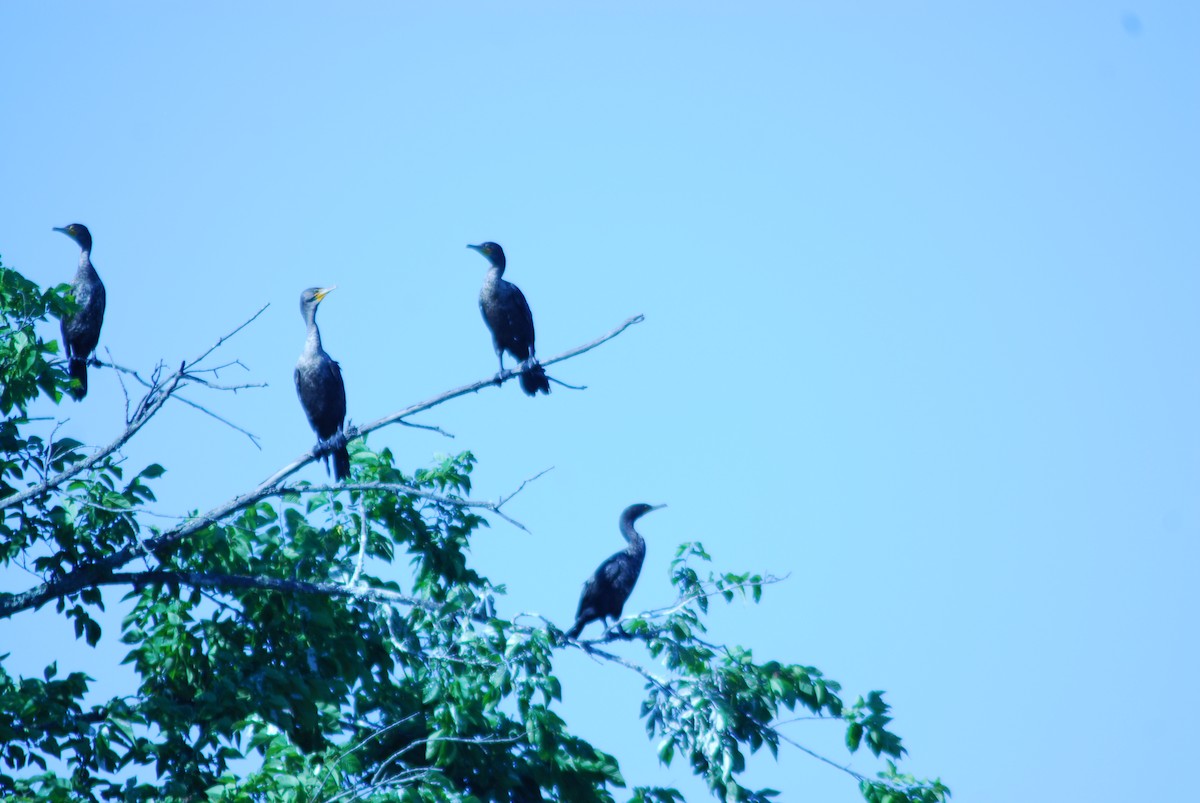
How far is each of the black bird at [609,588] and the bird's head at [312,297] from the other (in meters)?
2.33

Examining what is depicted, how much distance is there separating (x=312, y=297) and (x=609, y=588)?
2492mm

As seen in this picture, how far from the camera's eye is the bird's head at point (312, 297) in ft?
30.1

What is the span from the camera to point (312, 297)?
30.2ft

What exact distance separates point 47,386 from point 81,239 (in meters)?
4.41

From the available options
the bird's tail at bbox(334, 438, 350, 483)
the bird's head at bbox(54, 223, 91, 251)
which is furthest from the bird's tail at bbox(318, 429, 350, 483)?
the bird's head at bbox(54, 223, 91, 251)

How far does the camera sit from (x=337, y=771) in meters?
5.53

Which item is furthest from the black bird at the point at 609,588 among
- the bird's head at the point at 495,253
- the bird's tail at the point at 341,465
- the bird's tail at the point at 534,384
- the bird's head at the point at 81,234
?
the bird's head at the point at 81,234

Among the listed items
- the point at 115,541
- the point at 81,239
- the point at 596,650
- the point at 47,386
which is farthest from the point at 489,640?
the point at 81,239

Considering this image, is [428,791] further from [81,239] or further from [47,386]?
[81,239]

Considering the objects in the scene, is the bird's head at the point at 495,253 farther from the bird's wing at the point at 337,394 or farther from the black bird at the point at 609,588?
the black bird at the point at 609,588

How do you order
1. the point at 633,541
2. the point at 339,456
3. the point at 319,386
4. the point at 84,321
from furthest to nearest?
the point at 84,321 < the point at 633,541 < the point at 319,386 < the point at 339,456

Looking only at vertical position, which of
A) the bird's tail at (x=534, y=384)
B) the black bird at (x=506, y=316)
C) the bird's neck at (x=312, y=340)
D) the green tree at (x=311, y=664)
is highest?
the black bird at (x=506, y=316)

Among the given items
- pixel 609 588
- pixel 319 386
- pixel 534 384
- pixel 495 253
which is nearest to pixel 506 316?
pixel 495 253

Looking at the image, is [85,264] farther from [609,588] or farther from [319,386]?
[609,588]
